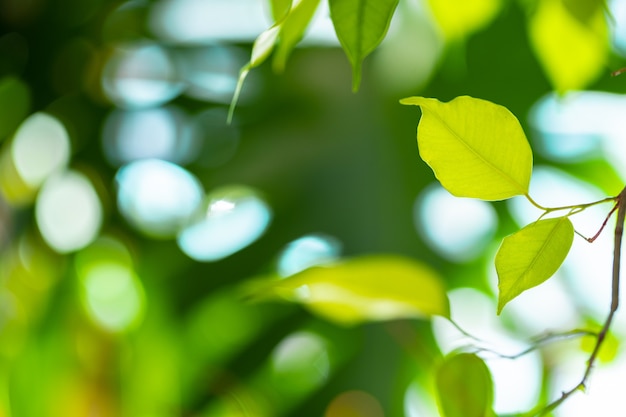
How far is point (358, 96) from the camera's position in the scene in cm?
83

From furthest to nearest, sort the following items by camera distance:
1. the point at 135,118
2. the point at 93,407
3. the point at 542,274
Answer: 1. the point at 135,118
2. the point at 93,407
3. the point at 542,274

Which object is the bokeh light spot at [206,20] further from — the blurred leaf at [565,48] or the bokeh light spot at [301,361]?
the blurred leaf at [565,48]

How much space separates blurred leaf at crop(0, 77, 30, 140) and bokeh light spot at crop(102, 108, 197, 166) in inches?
4.0

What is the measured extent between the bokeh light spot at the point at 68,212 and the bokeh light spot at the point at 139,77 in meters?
0.10

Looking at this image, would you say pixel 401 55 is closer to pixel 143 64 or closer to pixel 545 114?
pixel 545 114

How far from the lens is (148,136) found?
0.84 m

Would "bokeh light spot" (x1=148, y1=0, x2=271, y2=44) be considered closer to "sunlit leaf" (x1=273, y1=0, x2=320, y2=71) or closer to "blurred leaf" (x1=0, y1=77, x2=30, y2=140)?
"blurred leaf" (x1=0, y1=77, x2=30, y2=140)

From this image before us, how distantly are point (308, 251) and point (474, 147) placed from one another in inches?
22.6

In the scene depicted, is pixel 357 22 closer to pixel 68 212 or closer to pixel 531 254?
pixel 531 254

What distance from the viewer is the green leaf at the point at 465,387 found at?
27 centimetres

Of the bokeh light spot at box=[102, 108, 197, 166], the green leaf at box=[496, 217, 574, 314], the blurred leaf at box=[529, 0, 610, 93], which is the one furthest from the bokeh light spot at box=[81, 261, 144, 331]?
the green leaf at box=[496, 217, 574, 314]

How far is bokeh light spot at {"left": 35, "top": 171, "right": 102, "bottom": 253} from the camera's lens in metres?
0.80

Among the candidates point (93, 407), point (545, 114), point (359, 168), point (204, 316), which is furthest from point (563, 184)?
point (93, 407)

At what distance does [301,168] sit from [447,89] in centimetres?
18
